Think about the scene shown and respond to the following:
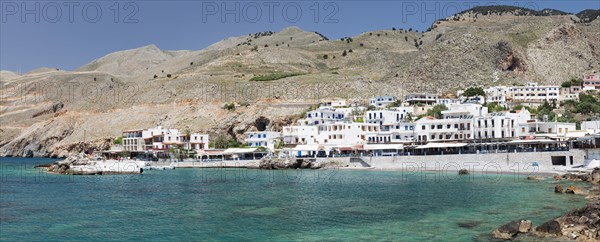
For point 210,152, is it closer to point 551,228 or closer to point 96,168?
point 96,168

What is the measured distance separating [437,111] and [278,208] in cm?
5494

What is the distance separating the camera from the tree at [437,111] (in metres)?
83.7

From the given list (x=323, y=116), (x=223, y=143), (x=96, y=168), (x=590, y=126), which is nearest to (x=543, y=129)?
(x=590, y=126)

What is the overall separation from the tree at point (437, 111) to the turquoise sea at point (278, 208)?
95.8ft

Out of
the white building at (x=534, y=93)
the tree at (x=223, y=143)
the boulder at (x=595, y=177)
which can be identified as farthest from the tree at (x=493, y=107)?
the tree at (x=223, y=143)

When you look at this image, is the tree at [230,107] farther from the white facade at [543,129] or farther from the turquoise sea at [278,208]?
the white facade at [543,129]

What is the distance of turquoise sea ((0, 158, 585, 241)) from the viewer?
26984 millimetres

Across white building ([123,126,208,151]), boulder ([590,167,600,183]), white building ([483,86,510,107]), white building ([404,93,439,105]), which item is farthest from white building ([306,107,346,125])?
boulder ([590,167,600,183])

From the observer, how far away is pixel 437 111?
278 ft

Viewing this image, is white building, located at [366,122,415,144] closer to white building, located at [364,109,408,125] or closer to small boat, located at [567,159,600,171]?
white building, located at [364,109,408,125]

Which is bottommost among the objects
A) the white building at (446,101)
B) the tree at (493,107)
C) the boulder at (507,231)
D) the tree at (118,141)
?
the boulder at (507,231)

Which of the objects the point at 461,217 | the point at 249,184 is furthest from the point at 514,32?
the point at 461,217

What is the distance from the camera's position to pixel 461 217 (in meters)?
30.4

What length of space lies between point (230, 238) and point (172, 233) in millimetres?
3293
